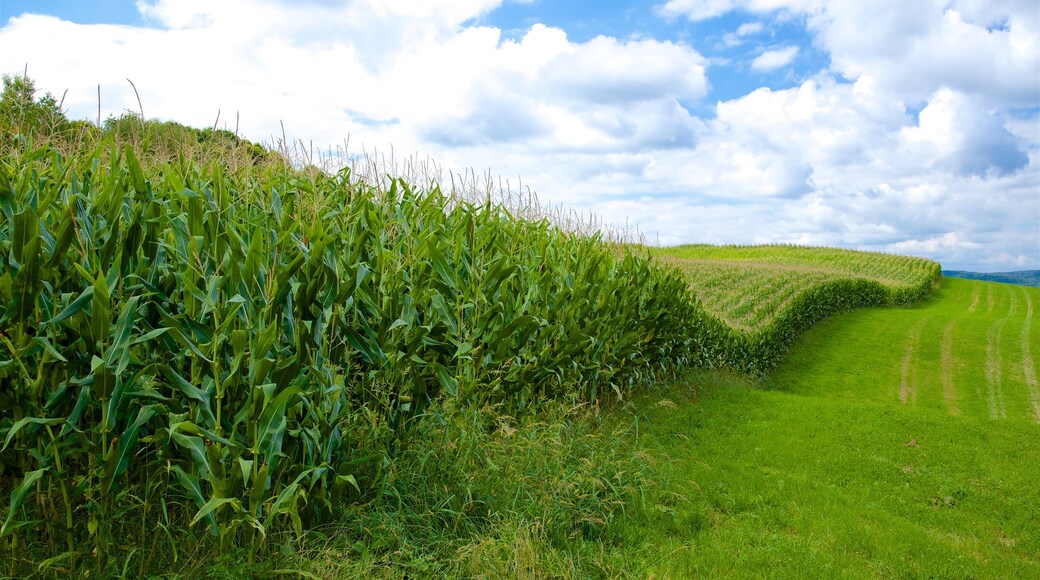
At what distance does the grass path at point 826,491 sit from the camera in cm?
489

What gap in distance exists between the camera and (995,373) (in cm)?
1989

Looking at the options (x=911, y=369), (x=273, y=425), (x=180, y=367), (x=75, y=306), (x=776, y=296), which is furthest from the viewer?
(x=776, y=296)

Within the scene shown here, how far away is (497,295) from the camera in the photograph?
6242mm

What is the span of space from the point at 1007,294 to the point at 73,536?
151 feet

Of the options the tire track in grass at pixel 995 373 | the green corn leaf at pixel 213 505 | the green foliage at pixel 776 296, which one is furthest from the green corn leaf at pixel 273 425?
the tire track in grass at pixel 995 373

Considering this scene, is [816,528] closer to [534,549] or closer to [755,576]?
[755,576]

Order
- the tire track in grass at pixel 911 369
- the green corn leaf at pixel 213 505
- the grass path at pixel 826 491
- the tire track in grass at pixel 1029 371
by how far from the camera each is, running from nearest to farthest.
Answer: the green corn leaf at pixel 213 505, the grass path at pixel 826 491, the tire track in grass at pixel 1029 371, the tire track in grass at pixel 911 369

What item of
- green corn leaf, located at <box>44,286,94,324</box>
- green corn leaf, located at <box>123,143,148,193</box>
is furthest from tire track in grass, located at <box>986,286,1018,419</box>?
green corn leaf, located at <box>44,286,94,324</box>

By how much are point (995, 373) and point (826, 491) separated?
17.9 m

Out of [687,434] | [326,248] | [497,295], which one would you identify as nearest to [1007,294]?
[687,434]

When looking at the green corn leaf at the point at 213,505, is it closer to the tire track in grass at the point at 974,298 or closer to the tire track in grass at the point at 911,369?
the tire track in grass at the point at 911,369

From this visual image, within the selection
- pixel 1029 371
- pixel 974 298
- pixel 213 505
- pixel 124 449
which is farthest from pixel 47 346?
pixel 974 298

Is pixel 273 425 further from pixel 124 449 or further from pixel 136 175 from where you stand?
pixel 136 175

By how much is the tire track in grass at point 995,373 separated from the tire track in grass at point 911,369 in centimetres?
185
